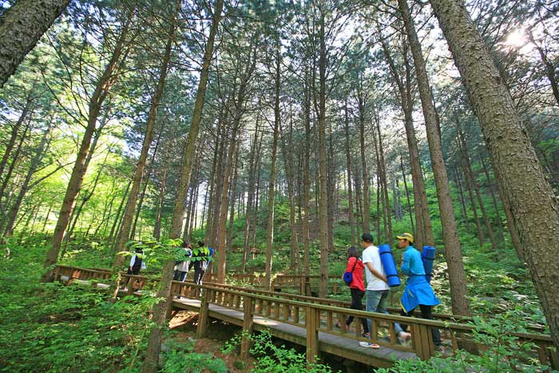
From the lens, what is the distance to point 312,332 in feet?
12.5

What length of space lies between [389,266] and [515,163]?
248 cm

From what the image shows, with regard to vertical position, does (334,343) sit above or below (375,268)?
below

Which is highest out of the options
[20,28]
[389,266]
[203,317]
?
[20,28]

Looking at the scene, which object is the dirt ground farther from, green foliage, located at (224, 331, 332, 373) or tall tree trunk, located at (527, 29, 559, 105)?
tall tree trunk, located at (527, 29, 559, 105)

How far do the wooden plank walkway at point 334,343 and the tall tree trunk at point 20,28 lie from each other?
4371 millimetres

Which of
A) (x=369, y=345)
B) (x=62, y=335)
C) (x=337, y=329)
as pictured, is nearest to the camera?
(x=62, y=335)

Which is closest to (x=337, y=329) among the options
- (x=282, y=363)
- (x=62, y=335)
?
(x=282, y=363)

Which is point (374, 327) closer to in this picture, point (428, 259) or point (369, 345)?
point (369, 345)

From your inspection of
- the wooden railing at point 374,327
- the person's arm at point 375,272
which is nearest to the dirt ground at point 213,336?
the wooden railing at point 374,327

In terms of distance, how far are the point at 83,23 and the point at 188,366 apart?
7923 millimetres

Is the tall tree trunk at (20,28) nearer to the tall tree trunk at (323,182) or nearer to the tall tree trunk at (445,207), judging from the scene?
the tall tree trunk at (445,207)

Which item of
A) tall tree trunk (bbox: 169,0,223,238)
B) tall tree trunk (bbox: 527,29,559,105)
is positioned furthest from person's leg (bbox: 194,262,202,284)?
tall tree trunk (bbox: 527,29,559,105)

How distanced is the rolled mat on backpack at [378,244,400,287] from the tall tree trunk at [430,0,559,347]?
2.16 m

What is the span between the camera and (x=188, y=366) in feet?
9.71
